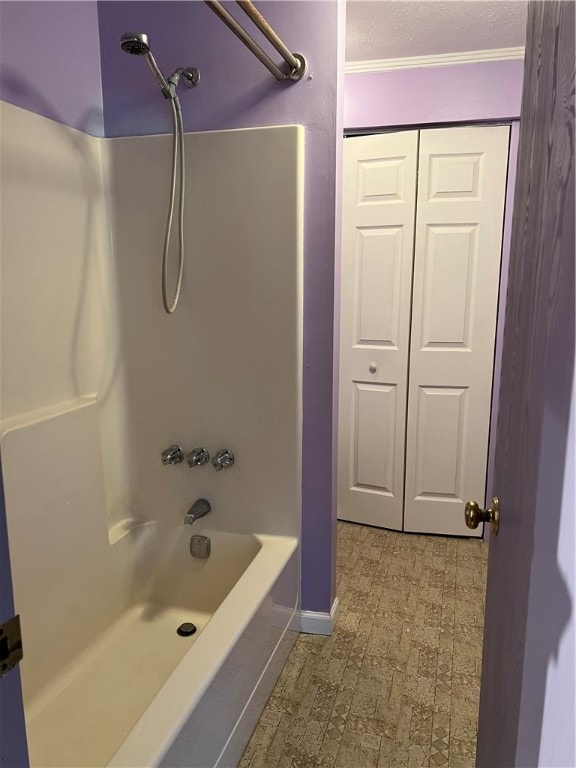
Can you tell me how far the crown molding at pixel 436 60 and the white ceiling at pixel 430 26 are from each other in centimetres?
2

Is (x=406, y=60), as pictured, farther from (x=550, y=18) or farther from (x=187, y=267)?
(x=550, y=18)

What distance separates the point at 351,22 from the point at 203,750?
265 centimetres

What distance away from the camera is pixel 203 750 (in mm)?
1307

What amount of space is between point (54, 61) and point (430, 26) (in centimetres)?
154

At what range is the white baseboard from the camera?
6.88ft

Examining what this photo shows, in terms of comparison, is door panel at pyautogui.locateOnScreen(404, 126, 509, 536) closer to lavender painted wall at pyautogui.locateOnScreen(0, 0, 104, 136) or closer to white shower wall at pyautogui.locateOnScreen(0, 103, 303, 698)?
white shower wall at pyautogui.locateOnScreen(0, 103, 303, 698)

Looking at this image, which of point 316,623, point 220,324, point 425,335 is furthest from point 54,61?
point 316,623

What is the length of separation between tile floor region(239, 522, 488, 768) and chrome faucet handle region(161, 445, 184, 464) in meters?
0.86

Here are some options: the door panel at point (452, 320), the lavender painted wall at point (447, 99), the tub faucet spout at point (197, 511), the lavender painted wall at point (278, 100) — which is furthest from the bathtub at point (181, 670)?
the lavender painted wall at point (447, 99)

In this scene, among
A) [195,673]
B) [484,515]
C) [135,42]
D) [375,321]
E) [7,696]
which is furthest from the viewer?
[375,321]

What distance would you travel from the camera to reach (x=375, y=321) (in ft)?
9.39

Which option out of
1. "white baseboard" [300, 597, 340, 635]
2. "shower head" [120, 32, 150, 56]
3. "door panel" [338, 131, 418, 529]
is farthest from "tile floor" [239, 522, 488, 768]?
"shower head" [120, 32, 150, 56]

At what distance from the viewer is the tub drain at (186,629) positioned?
1.91 m

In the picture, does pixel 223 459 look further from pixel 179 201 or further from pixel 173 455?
pixel 179 201
